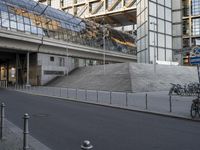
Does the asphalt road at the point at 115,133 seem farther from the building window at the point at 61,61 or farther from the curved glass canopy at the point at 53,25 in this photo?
the building window at the point at 61,61

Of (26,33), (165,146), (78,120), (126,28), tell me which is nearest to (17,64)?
(26,33)

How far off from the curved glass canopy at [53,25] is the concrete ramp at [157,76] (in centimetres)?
2089

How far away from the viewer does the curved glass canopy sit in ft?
170

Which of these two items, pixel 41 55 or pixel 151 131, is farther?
pixel 41 55

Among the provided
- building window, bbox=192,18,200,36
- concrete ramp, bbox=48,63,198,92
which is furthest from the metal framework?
concrete ramp, bbox=48,63,198,92

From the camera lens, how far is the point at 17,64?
61.8 meters

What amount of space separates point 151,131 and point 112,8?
85.7 m

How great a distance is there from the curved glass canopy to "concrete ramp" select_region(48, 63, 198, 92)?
12.0 m

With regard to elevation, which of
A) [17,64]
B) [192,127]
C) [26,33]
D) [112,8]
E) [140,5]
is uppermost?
[112,8]

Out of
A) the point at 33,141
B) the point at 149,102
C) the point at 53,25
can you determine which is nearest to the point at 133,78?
the point at 149,102

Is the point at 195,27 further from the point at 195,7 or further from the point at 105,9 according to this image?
the point at 105,9

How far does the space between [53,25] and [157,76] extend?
27407 mm

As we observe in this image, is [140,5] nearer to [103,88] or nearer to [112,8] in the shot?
[103,88]

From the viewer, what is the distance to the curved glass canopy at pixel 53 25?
51938mm
